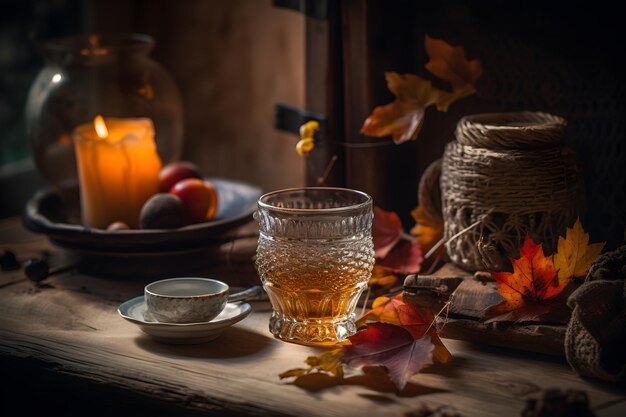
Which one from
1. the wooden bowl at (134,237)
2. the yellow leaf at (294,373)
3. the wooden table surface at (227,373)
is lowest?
the wooden table surface at (227,373)

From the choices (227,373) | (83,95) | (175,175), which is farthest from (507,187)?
(83,95)

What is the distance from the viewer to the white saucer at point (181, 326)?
882 millimetres

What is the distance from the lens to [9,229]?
4.55 ft

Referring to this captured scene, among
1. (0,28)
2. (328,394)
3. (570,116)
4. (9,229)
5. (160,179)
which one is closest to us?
(328,394)

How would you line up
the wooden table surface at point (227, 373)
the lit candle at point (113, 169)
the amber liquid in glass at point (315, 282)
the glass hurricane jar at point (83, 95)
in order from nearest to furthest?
1. the wooden table surface at point (227, 373)
2. the amber liquid in glass at point (315, 282)
3. the lit candle at point (113, 169)
4. the glass hurricane jar at point (83, 95)

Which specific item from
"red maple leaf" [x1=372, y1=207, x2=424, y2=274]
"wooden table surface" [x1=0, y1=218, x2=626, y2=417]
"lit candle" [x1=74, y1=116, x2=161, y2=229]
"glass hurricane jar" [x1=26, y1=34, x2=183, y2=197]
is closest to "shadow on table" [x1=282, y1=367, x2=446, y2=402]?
"wooden table surface" [x1=0, y1=218, x2=626, y2=417]

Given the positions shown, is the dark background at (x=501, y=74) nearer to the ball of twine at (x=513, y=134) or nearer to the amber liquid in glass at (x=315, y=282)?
the ball of twine at (x=513, y=134)

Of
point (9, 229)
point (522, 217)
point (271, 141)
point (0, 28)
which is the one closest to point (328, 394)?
point (522, 217)

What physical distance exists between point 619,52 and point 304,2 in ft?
1.36

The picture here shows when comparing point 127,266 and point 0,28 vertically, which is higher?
point 0,28

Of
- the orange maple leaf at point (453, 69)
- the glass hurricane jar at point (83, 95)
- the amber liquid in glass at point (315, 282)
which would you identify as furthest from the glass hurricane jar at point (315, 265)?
the glass hurricane jar at point (83, 95)

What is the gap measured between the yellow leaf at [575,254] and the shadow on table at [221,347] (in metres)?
0.31

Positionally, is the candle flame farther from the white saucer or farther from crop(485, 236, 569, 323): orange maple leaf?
crop(485, 236, 569, 323): orange maple leaf

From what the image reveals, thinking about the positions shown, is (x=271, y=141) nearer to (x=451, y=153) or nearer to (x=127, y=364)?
(x=451, y=153)
